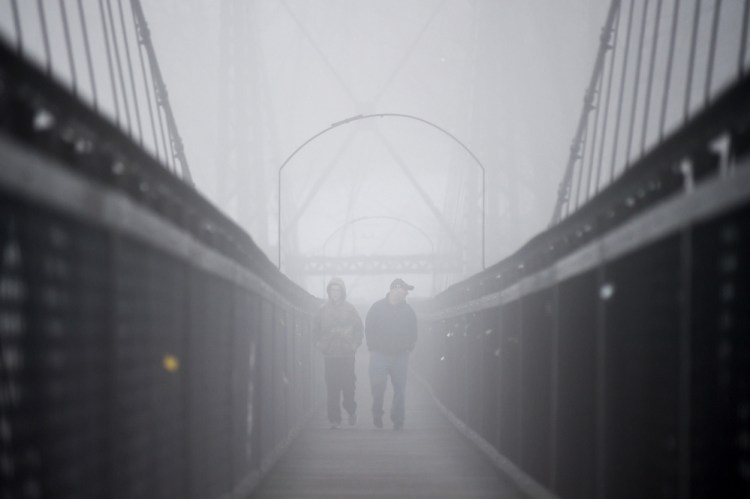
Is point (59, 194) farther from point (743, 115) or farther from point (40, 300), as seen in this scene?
point (743, 115)

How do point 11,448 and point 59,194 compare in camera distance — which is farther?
→ point 59,194

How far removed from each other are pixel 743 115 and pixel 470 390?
8521 millimetres

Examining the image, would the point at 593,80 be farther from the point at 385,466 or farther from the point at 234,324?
the point at 234,324

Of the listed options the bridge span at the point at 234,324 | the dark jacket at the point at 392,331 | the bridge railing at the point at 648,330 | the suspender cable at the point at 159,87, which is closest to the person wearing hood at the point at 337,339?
the dark jacket at the point at 392,331

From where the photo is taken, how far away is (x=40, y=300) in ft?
9.50

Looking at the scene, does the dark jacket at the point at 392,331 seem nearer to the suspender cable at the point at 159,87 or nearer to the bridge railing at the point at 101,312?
the suspender cable at the point at 159,87

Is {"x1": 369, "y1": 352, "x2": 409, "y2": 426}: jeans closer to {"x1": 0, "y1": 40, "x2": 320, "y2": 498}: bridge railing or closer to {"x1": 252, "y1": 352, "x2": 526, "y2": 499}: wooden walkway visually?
{"x1": 252, "y1": 352, "x2": 526, "y2": 499}: wooden walkway

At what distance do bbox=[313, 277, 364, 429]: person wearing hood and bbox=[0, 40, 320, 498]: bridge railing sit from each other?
23.9 feet

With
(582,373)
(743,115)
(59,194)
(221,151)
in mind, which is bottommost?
(582,373)

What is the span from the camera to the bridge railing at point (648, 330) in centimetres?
320

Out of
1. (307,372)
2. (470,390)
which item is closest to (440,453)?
(470,390)

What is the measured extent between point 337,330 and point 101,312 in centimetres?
1005

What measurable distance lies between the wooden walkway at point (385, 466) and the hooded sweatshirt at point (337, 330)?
0.95 metres

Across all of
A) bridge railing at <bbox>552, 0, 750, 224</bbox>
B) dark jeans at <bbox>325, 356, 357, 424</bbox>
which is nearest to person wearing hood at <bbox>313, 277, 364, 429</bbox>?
dark jeans at <bbox>325, 356, 357, 424</bbox>
